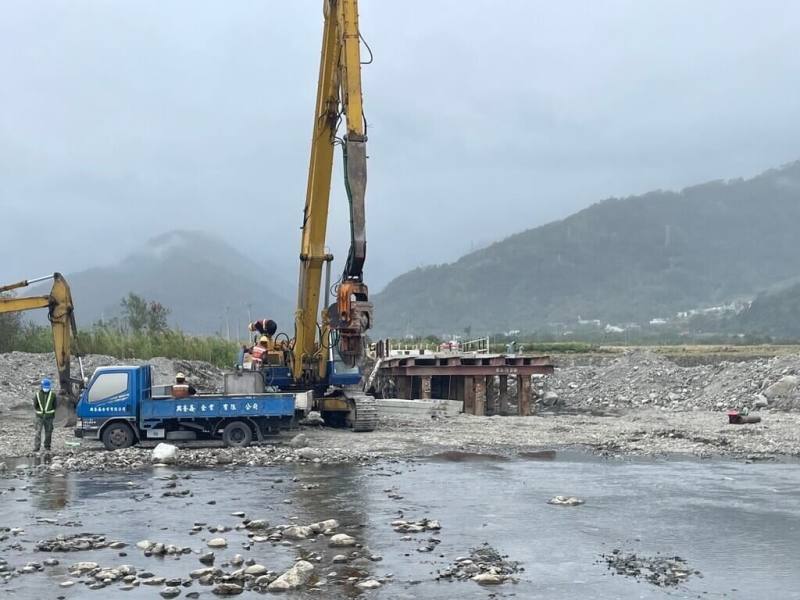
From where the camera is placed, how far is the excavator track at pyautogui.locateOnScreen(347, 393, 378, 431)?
3123 centimetres

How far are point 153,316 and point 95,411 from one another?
155ft

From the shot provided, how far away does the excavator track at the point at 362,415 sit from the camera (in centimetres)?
3123

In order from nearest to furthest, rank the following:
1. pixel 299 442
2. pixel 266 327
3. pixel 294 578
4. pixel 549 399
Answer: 1. pixel 294 578
2. pixel 299 442
3. pixel 266 327
4. pixel 549 399

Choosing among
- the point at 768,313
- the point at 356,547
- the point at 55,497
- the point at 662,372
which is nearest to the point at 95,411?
the point at 55,497

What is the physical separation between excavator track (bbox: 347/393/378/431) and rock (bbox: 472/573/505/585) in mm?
18116

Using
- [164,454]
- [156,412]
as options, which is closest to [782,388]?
[156,412]

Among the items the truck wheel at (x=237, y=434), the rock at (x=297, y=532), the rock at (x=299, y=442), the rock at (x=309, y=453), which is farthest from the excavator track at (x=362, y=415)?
the rock at (x=297, y=532)

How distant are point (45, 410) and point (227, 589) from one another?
14.2 m

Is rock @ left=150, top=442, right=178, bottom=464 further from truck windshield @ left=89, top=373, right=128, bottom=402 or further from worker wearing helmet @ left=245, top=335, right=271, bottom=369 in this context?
worker wearing helmet @ left=245, top=335, right=271, bottom=369

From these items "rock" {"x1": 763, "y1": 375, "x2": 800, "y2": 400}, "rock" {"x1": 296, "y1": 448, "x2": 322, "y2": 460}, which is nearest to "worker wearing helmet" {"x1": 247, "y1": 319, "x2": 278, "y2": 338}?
"rock" {"x1": 296, "y1": 448, "x2": 322, "y2": 460}

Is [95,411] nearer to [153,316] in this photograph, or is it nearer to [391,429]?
[391,429]

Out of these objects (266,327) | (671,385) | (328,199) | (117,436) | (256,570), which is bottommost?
(256,570)

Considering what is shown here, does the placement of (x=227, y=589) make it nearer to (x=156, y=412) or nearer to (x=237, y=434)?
(x=156, y=412)

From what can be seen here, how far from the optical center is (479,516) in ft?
56.9
